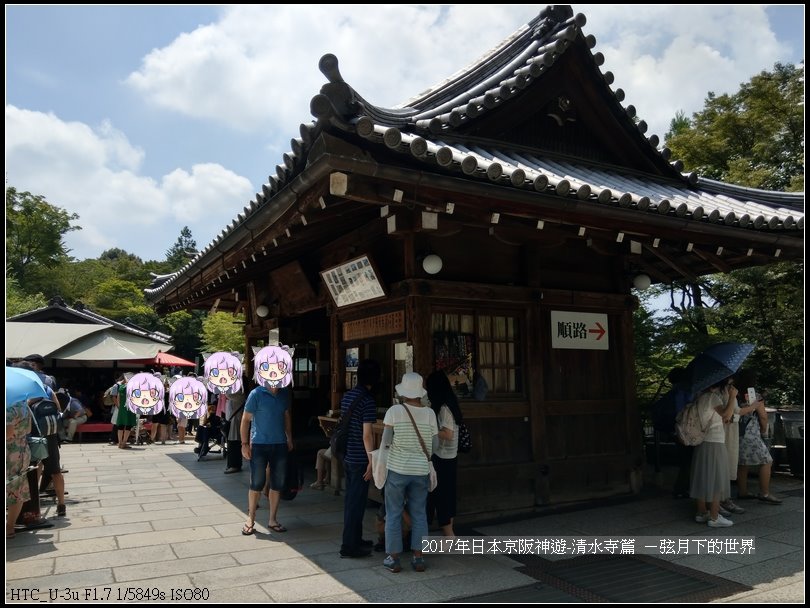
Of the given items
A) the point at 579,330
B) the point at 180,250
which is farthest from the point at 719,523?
the point at 180,250

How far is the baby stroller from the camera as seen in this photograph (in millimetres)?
13906

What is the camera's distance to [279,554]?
20.5 ft

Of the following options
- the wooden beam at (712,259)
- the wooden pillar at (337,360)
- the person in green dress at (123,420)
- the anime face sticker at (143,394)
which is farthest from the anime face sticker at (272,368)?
the person in green dress at (123,420)

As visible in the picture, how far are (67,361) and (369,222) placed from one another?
17329 mm

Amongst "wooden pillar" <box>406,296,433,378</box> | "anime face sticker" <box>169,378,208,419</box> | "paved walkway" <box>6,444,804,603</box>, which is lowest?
"paved walkway" <box>6,444,804,603</box>

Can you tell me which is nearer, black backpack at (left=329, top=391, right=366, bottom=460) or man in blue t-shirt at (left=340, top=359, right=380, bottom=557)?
man in blue t-shirt at (left=340, top=359, right=380, bottom=557)

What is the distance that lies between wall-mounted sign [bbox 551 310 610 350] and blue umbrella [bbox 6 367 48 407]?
262 inches

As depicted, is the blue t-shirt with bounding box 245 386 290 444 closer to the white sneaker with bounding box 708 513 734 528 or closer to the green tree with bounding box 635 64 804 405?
the white sneaker with bounding box 708 513 734 528

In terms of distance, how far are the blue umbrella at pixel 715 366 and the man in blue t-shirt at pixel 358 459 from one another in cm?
417

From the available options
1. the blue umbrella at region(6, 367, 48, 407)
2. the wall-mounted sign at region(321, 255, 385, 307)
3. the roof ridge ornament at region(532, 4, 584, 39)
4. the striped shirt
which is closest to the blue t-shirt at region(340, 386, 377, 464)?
the striped shirt

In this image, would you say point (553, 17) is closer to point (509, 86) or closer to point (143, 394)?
point (509, 86)

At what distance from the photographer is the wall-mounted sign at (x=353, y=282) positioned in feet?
25.7

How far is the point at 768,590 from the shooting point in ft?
16.8

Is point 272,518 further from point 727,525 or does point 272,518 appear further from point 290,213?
point 727,525
